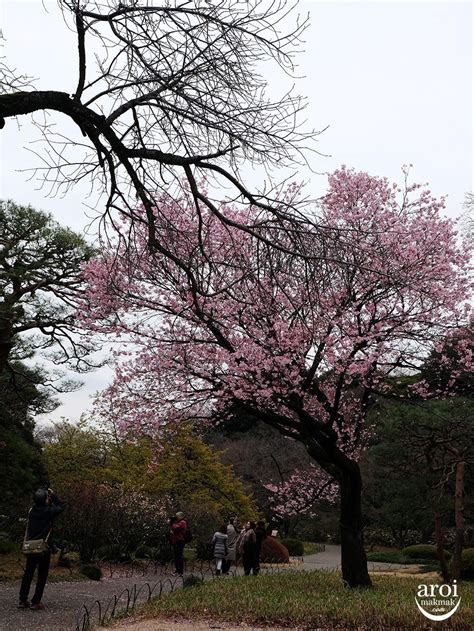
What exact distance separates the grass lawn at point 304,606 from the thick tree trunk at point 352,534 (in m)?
0.26

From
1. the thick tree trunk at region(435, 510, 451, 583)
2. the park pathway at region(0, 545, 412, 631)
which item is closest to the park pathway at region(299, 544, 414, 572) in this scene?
the park pathway at region(0, 545, 412, 631)

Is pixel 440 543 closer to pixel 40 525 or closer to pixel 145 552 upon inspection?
pixel 40 525

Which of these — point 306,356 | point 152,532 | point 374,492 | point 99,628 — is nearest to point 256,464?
point 374,492

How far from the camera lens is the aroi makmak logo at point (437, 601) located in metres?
6.97

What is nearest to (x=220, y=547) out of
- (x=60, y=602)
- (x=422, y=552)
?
(x=60, y=602)

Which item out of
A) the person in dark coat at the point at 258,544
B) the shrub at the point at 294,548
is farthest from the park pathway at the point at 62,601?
the shrub at the point at 294,548

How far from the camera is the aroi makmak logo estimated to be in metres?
6.97

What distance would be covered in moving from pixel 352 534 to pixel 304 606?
2.85 m

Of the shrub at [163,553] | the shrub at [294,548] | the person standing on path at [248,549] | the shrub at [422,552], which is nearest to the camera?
the person standing on path at [248,549]

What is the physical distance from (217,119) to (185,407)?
702cm

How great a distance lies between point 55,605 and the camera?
28.8ft

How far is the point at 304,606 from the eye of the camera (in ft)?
24.4

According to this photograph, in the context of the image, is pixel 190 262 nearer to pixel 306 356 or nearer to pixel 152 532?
pixel 306 356

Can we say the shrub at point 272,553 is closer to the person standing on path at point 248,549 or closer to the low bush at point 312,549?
the person standing on path at point 248,549
